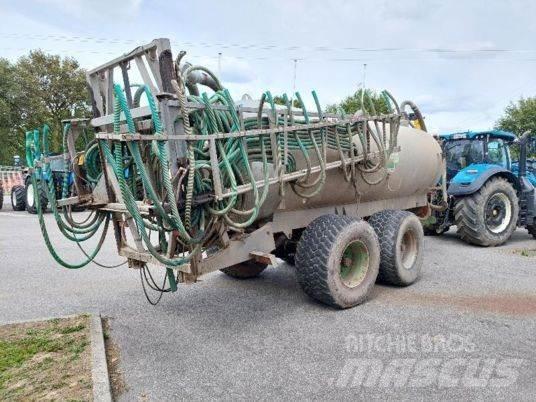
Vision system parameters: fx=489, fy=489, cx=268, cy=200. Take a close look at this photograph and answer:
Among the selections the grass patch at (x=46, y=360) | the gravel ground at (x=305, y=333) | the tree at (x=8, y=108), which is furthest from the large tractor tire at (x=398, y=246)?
the tree at (x=8, y=108)

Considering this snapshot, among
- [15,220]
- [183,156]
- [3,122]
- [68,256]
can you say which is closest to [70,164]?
[183,156]

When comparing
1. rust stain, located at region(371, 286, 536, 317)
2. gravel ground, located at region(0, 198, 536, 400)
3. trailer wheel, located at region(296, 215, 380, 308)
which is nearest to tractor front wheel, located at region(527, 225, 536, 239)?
gravel ground, located at region(0, 198, 536, 400)

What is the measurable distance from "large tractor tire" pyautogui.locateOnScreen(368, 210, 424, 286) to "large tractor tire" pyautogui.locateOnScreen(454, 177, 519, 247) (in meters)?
2.25

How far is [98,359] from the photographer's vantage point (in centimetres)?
356

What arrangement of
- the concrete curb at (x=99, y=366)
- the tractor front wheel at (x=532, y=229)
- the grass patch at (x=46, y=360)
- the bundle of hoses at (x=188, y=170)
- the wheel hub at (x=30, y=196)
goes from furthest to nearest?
1. the wheel hub at (x=30, y=196)
2. the tractor front wheel at (x=532, y=229)
3. the bundle of hoses at (x=188, y=170)
4. the grass patch at (x=46, y=360)
5. the concrete curb at (x=99, y=366)

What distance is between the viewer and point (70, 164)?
441 centimetres

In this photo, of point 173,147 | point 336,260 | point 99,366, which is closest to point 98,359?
point 99,366

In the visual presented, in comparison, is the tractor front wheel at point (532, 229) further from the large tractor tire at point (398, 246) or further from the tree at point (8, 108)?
the tree at point (8, 108)

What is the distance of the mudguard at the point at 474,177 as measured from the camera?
7613mm

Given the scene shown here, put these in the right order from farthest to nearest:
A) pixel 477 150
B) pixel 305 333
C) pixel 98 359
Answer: pixel 477 150 → pixel 305 333 → pixel 98 359

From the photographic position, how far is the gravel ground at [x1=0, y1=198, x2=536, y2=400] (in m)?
3.30

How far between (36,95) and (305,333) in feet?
86.3

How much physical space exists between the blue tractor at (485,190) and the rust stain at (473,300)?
2.24 metres

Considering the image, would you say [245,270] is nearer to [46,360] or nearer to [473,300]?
[473,300]
